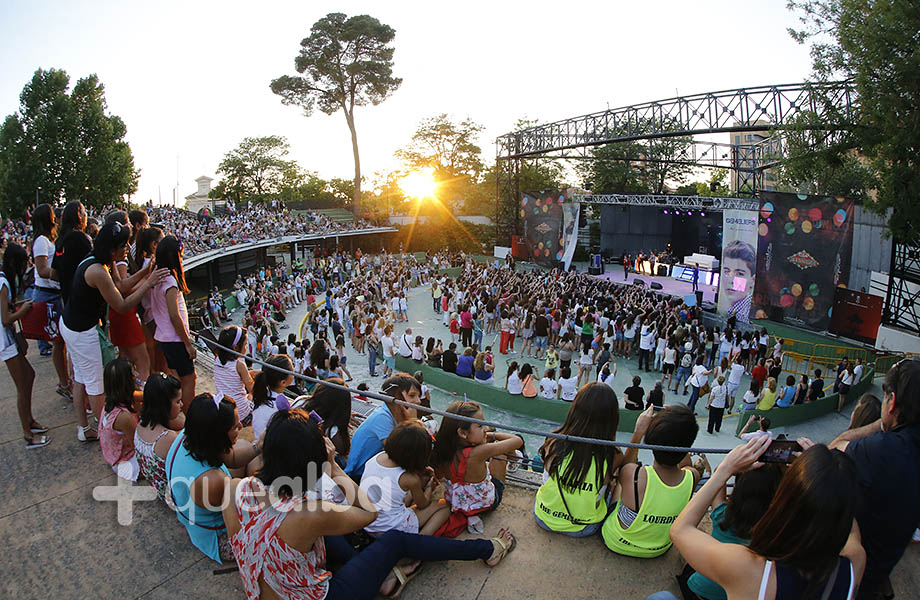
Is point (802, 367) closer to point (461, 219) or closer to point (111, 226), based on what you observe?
point (111, 226)

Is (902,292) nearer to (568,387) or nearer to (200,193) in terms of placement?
(568,387)

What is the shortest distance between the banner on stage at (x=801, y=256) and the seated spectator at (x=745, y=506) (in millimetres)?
16087

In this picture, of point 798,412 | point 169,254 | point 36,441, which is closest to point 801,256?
point 798,412

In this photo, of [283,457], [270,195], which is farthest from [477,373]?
[270,195]

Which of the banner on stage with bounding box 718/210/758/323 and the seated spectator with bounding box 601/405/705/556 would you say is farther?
the banner on stage with bounding box 718/210/758/323

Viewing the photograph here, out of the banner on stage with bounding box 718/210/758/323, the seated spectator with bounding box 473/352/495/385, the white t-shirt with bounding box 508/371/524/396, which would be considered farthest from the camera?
the banner on stage with bounding box 718/210/758/323

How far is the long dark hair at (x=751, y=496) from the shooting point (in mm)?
2352

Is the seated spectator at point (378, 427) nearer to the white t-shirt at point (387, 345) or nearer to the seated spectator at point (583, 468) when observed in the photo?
the seated spectator at point (583, 468)

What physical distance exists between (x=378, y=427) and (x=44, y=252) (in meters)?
3.40

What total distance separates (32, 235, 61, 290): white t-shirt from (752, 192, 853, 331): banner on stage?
1786 cm

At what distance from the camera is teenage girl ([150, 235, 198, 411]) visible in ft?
13.4

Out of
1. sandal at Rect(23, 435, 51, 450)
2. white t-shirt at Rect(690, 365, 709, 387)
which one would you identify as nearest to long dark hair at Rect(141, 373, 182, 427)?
sandal at Rect(23, 435, 51, 450)

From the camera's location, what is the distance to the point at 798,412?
412 inches

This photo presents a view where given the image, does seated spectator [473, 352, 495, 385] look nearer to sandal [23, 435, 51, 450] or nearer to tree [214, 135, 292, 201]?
sandal [23, 435, 51, 450]
